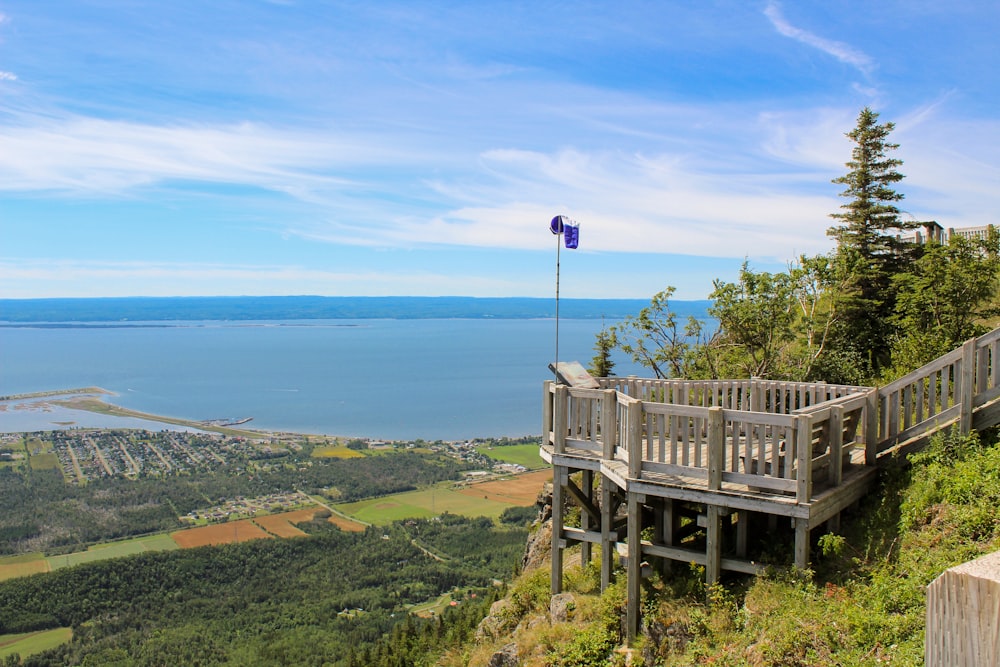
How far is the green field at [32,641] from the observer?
5416cm

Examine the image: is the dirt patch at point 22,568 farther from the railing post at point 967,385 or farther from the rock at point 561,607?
the railing post at point 967,385

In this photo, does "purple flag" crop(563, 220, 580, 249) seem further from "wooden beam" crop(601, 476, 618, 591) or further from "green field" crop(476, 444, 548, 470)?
"green field" crop(476, 444, 548, 470)

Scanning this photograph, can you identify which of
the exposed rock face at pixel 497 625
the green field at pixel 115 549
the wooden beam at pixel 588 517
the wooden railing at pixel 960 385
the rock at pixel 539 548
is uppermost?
the wooden railing at pixel 960 385

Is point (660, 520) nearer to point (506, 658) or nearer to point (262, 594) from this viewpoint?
point (506, 658)

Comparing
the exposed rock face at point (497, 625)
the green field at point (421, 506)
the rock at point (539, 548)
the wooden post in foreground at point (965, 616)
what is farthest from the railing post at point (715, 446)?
the green field at point (421, 506)

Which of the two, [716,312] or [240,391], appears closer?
[716,312]

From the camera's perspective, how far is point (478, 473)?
3706 inches

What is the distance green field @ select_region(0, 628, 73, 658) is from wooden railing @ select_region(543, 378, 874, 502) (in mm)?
61145

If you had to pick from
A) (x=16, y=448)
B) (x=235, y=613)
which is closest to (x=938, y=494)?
(x=235, y=613)

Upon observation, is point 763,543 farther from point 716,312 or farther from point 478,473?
point 478,473

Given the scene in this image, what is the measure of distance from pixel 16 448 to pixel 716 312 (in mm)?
136294

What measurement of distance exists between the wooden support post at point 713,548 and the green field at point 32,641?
62848 millimetres

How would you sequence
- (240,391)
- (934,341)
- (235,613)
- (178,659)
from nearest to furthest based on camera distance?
(934,341)
(178,659)
(235,613)
(240,391)

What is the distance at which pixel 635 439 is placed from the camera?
26.6ft
